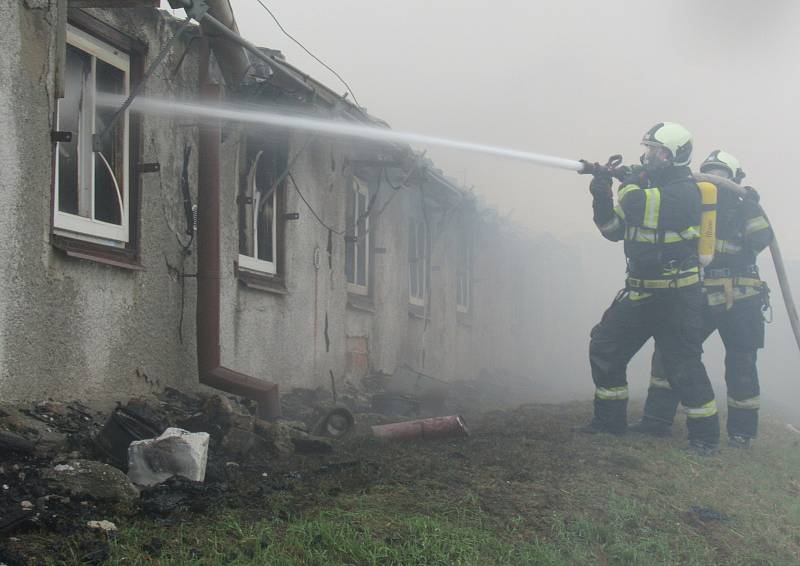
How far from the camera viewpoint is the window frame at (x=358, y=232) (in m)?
10.3

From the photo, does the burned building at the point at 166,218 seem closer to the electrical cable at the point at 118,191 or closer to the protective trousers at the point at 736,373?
the electrical cable at the point at 118,191

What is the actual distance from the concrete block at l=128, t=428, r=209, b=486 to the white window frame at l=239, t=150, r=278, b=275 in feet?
10.4

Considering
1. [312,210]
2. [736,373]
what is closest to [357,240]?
[312,210]

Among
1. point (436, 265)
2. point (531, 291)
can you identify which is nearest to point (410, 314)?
point (436, 265)

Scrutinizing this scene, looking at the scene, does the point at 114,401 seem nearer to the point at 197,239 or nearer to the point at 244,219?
the point at 197,239

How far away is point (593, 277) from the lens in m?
35.2

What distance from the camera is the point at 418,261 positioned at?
13.4 meters

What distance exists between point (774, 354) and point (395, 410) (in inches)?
1138

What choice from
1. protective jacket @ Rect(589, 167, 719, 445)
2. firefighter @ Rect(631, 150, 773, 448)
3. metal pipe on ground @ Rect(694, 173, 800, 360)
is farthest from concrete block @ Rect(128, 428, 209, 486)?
→ metal pipe on ground @ Rect(694, 173, 800, 360)

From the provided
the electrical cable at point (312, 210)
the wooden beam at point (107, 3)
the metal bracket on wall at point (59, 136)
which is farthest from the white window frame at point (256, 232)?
the metal bracket on wall at point (59, 136)

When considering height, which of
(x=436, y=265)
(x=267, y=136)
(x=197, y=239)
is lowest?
(x=436, y=265)

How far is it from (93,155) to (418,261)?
820 cm

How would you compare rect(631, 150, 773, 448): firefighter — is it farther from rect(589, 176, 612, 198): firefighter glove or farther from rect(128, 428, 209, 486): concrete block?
rect(128, 428, 209, 486): concrete block

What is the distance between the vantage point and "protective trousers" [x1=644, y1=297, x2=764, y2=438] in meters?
7.52
